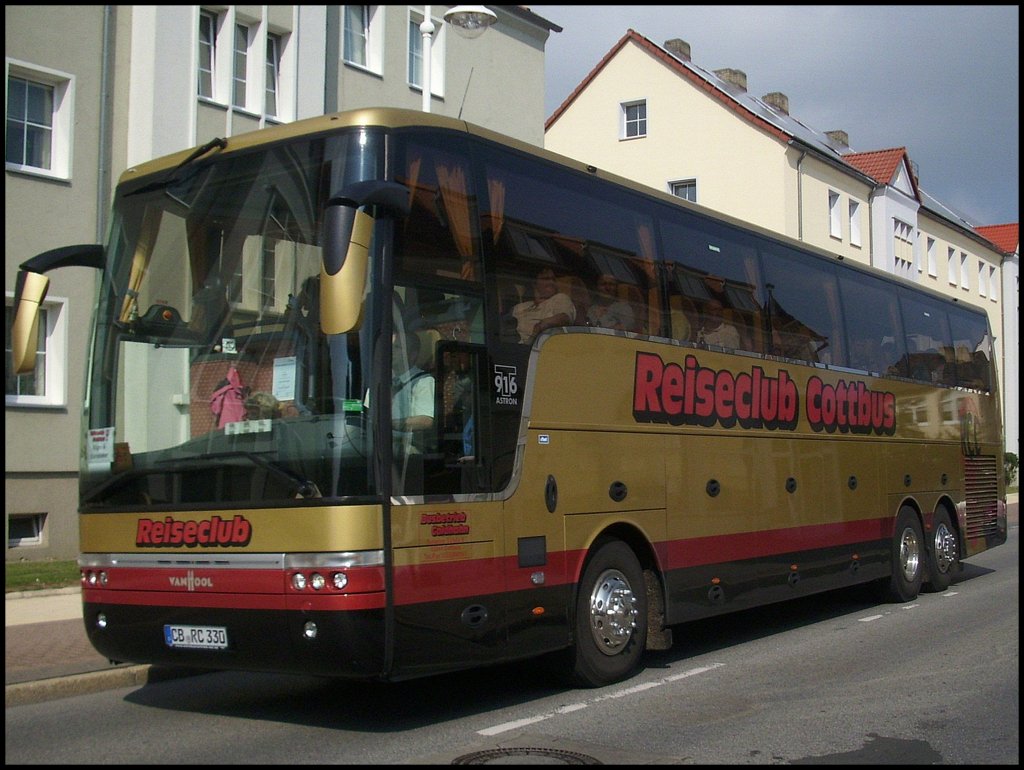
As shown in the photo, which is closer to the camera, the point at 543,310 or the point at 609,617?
the point at 543,310

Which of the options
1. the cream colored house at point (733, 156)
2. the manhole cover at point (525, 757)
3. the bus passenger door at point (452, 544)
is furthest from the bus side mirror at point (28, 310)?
the cream colored house at point (733, 156)

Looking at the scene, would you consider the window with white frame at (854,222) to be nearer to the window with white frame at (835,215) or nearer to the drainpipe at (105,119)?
the window with white frame at (835,215)

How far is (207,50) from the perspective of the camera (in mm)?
19438

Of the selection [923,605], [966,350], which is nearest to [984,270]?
[966,350]

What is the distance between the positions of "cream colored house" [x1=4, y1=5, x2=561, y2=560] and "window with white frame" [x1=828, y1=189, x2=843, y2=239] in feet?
81.9

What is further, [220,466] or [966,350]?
[966,350]

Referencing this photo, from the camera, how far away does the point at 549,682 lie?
29.2ft

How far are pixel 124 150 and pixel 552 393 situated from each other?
1180 cm

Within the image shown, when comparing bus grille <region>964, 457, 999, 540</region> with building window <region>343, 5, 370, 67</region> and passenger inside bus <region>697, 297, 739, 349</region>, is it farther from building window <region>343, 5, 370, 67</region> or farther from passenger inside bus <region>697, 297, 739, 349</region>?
building window <region>343, 5, 370, 67</region>

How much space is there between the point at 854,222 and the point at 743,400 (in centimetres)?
3506

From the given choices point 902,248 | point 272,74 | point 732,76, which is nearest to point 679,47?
point 732,76

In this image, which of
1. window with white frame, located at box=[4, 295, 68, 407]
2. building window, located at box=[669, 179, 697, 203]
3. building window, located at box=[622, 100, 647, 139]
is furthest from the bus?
building window, located at box=[622, 100, 647, 139]

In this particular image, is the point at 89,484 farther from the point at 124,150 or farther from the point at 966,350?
A: the point at 966,350

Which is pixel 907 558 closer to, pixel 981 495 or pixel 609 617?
pixel 981 495
